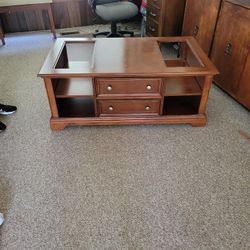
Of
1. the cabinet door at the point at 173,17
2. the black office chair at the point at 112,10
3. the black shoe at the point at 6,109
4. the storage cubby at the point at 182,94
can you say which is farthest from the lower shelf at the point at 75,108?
the cabinet door at the point at 173,17

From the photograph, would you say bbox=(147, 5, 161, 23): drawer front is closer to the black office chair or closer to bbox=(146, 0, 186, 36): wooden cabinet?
bbox=(146, 0, 186, 36): wooden cabinet

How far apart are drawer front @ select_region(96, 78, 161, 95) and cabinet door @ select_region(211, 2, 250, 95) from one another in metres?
0.77

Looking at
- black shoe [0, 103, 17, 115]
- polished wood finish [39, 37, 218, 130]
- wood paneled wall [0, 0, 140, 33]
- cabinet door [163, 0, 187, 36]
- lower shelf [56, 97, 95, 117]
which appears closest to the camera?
polished wood finish [39, 37, 218, 130]

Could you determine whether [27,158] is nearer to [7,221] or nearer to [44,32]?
[7,221]

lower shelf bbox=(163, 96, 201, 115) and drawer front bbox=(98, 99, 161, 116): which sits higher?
drawer front bbox=(98, 99, 161, 116)

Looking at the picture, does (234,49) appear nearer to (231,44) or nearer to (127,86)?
(231,44)

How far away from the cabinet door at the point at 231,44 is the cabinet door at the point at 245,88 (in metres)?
0.04

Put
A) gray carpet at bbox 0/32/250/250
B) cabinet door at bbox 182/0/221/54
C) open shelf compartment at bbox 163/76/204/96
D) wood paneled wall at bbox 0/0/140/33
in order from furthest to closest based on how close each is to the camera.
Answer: wood paneled wall at bbox 0/0/140/33
cabinet door at bbox 182/0/221/54
open shelf compartment at bbox 163/76/204/96
gray carpet at bbox 0/32/250/250

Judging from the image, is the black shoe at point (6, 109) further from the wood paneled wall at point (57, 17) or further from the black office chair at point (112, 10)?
the wood paneled wall at point (57, 17)

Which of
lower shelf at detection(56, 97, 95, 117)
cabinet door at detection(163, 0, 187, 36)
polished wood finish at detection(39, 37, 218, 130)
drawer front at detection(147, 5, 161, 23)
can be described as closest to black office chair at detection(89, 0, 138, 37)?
drawer front at detection(147, 5, 161, 23)

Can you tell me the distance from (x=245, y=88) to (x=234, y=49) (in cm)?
33

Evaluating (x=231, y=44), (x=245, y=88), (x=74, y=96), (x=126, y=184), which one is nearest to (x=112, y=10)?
(x=231, y=44)

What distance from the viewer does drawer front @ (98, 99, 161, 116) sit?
172 cm

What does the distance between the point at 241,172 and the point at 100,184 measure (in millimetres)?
868
